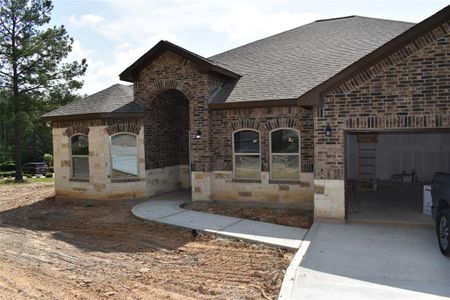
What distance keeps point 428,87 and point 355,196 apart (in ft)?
16.9

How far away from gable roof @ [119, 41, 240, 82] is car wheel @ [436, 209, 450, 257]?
8.11 meters

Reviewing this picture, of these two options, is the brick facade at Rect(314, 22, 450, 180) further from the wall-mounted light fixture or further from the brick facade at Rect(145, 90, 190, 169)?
the brick facade at Rect(145, 90, 190, 169)

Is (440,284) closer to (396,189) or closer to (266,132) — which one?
(266,132)

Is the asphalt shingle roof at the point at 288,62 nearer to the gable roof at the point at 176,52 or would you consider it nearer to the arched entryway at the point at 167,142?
the gable roof at the point at 176,52

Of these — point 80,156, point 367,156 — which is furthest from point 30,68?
point 367,156

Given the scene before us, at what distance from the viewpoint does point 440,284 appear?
5.86m

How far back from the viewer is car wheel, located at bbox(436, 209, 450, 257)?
275 inches

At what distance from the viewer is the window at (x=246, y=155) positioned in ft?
40.8

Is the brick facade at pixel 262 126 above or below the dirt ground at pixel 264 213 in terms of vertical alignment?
above

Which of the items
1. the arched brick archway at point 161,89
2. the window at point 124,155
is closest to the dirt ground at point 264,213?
the window at point 124,155

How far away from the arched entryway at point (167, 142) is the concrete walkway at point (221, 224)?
181cm

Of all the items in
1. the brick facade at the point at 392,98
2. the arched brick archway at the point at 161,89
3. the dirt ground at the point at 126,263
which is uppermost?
the arched brick archway at the point at 161,89

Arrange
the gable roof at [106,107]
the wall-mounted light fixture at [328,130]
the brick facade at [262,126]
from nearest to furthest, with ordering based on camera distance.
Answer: the wall-mounted light fixture at [328,130] < the brick facade at [262,126] < the gable roof at [106,107]

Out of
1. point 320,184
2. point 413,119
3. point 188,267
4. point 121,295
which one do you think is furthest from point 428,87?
point 121,295
